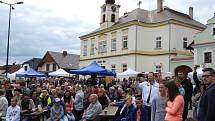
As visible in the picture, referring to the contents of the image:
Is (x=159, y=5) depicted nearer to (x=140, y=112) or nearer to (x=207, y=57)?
(x=207, y=57)

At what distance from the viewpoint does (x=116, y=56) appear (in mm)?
51250

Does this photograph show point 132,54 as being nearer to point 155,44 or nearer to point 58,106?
point 155,44

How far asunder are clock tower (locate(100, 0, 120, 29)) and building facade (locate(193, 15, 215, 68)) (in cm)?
2141

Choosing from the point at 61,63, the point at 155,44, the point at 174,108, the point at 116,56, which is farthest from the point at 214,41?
the point at 61,63

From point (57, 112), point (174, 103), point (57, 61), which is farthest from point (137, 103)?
point (57, 61)

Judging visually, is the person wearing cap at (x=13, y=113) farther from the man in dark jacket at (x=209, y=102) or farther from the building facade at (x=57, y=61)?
the building facade at (x=57, y=61)

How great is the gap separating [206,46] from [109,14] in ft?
77.2

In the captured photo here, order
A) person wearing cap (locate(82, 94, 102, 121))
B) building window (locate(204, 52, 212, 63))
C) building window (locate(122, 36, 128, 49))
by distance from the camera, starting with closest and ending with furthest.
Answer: person wearing cap (locate(82, 94, 102, 121)) → building window (locate(204, 52, 212, 63)) → building window (locate(122, 36, 128, 49))

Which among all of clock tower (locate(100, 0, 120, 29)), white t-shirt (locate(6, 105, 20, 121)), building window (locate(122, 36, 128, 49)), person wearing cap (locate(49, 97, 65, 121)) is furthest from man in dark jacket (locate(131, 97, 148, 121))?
clock tower (locate(100, 0, 120, 29))

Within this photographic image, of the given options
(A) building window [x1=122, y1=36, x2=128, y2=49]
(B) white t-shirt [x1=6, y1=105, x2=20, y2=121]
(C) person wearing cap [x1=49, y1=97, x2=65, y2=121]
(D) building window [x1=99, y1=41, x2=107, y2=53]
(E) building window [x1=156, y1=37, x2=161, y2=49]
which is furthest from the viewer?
(D) building window [x1=99, y1=41, x2=107, y2=53]

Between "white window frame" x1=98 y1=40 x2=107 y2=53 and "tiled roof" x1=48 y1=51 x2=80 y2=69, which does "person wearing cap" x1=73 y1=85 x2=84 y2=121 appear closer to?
"white window frame" x1=98 y1=40 x2=107 y2=53

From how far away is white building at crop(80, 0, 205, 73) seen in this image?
4544cm

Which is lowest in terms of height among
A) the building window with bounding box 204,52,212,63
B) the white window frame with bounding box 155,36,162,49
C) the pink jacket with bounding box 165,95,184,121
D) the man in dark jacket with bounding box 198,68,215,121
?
the pink jacket with bounding box 165,95,184,121

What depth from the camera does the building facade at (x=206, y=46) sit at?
36688mm
